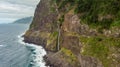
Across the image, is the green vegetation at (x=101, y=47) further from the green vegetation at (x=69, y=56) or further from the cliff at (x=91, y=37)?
the green vegetation at (x=69, y=56)

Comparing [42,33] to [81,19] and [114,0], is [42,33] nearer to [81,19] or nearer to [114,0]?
[81,19]

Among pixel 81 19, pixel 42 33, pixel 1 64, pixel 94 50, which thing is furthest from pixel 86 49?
pixel 42 33

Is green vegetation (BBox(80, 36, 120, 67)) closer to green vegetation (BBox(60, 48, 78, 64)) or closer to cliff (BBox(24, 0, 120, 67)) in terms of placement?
cliff (BBox(24, 0, 120, 67))

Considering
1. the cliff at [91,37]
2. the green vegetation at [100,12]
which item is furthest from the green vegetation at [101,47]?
the green vegetation at [100,12]

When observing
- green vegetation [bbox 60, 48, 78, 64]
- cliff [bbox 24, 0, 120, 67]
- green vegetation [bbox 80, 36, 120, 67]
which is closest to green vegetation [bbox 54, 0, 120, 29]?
cliff [bbox 24, 0, 120, 67]

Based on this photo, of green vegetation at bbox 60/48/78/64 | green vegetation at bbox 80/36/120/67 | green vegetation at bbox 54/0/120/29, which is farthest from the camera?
green vegetation at bbox 60/48/78/64

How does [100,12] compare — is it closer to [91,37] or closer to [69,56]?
[91,37]

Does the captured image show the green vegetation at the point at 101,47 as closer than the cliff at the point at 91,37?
Yes

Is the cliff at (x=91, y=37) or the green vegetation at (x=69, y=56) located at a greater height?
the cliff at (x=91, y=37)

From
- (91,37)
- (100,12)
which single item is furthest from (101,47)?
(100,12)
